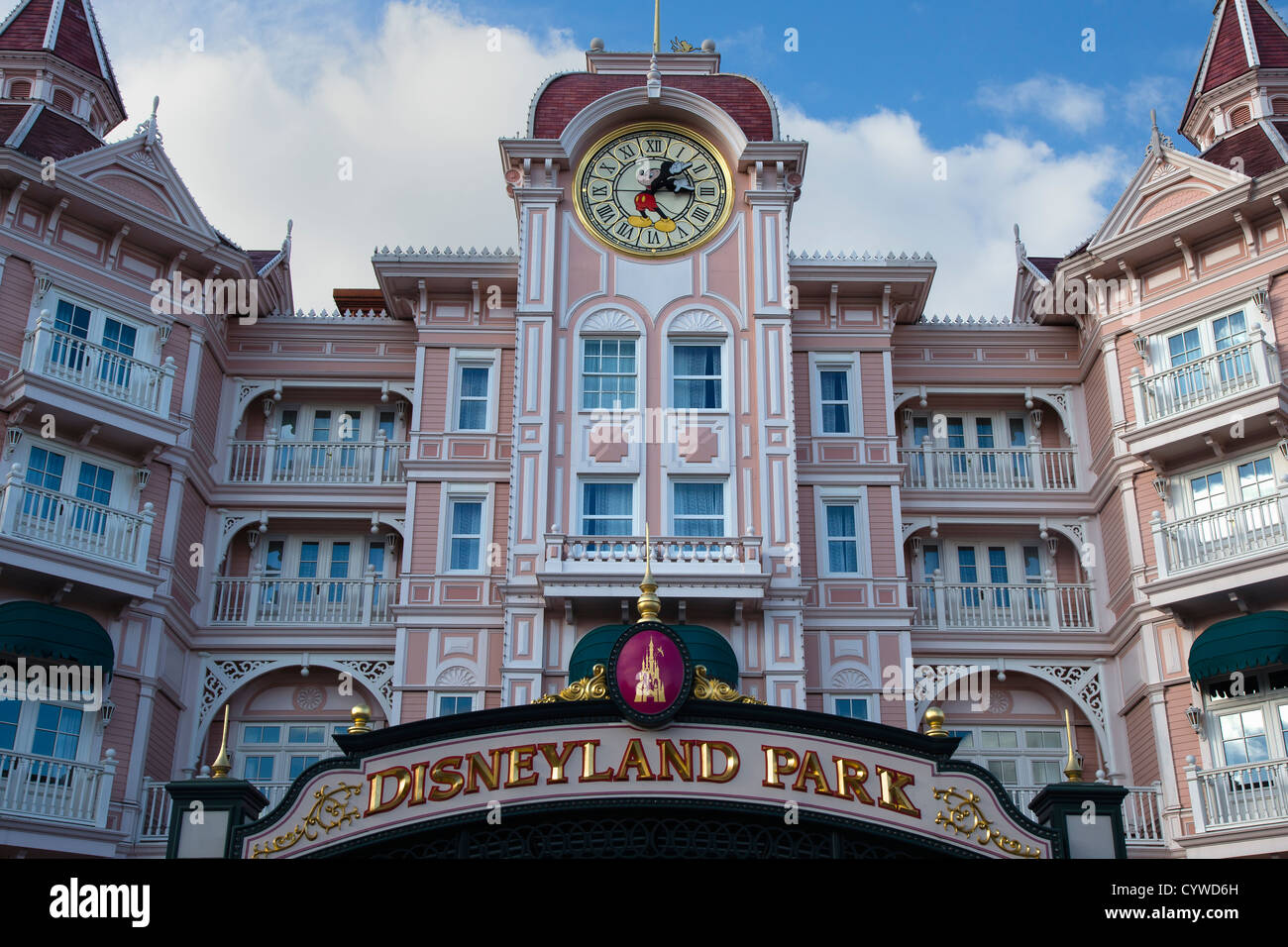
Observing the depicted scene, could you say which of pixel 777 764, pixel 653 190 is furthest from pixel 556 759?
pixel 653 190

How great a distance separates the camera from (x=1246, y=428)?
2570 cm

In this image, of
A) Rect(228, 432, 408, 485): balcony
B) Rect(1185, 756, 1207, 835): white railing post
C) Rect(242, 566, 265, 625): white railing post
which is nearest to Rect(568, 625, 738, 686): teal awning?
Rect(228, 432, 408, 485): balcony

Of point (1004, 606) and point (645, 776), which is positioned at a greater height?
point (1004, 606)

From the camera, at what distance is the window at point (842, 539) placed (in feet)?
92.2

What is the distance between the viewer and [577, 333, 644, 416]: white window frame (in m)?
27.8

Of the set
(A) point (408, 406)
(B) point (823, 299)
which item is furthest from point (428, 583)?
(B) point (823, 299)

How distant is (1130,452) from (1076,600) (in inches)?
136

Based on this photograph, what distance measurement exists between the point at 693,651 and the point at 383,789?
11292 mm

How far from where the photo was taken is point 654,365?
28031mm

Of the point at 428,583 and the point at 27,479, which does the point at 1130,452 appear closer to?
the point at 428,583

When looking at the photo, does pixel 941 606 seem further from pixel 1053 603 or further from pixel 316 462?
pixel 316 462

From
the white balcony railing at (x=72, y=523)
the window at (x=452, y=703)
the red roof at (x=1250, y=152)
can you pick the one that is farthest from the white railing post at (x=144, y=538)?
the red roof at (x=1250, y=152)

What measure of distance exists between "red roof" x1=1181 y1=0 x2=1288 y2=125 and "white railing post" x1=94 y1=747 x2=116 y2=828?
87.0 ft
